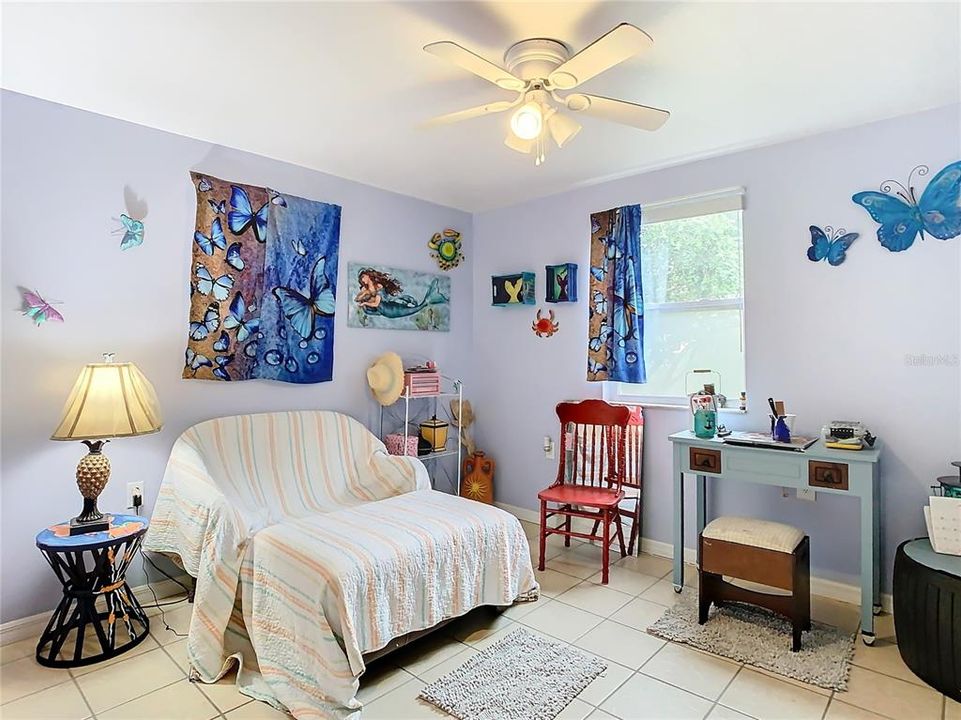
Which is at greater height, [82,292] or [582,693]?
[82,292]

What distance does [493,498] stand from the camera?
4441mm

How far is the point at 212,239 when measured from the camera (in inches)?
121

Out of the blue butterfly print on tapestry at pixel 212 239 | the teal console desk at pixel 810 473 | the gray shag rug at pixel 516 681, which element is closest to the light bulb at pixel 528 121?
the teal console desk at pixel 810 473

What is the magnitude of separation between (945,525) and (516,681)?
72.6 inches

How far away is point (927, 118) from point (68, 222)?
13.7 feet

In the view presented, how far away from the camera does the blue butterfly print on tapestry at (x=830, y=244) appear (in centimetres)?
288

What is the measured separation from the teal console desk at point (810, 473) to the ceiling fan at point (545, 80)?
163 centimetres

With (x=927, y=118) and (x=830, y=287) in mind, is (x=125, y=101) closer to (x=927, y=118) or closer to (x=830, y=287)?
(x=830, y=287)

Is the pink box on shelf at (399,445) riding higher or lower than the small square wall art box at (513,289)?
lower

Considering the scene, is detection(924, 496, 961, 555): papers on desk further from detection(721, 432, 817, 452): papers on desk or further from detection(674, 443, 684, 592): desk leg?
detection(674, 443, 684, 592): desk leg

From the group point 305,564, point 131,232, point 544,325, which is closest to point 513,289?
point 544,325

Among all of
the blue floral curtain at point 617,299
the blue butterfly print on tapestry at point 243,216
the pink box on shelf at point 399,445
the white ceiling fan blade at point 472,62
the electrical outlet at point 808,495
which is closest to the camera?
the white ceiling fan blade at point 472,62

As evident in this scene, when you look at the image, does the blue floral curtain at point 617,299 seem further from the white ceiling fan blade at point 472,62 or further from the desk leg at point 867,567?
the white ceiling fan blade at point 472,62

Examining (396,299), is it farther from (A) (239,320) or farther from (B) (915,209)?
(B) (915,209)
